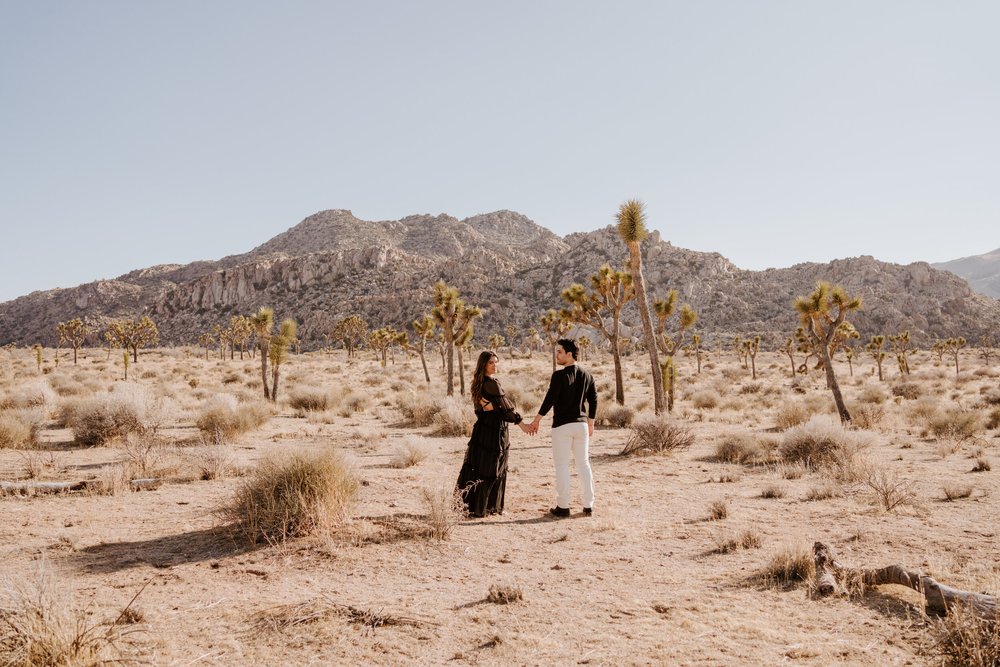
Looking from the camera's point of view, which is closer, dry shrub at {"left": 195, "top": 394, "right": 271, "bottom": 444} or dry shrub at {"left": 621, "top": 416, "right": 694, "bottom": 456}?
dry shrub at {"left": 621, "top": 416, "right": 694, "bottom": 456}

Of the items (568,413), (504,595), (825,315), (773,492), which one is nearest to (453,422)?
(773,492)

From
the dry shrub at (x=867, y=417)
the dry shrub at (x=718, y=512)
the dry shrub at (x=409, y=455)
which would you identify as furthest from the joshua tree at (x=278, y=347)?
the dry shrub at (x=867, y=417)

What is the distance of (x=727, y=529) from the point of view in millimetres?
6453

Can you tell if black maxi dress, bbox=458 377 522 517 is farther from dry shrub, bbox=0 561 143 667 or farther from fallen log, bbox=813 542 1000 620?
dry shrub, bbox=0 561 143 667

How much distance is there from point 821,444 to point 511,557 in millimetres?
7704

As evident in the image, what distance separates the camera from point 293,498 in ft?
19.9

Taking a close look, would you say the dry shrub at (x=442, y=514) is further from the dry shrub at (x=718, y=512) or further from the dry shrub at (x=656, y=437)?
the dry shrub at (x=656, y=437)

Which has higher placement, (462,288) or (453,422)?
(462,288)

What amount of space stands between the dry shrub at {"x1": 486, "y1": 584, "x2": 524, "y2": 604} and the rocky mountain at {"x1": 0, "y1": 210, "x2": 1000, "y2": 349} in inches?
2964

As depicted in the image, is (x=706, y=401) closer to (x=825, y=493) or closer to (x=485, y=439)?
(x=825, y=493)

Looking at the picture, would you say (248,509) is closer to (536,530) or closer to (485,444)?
(485,444)

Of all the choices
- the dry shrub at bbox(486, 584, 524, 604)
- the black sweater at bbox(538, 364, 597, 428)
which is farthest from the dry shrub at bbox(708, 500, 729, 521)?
the dry shrub at bbox(486, 584, 524, 604)

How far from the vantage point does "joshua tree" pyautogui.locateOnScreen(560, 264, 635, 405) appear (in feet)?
68.3

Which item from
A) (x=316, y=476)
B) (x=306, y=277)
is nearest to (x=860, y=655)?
(x=316, y=476)
